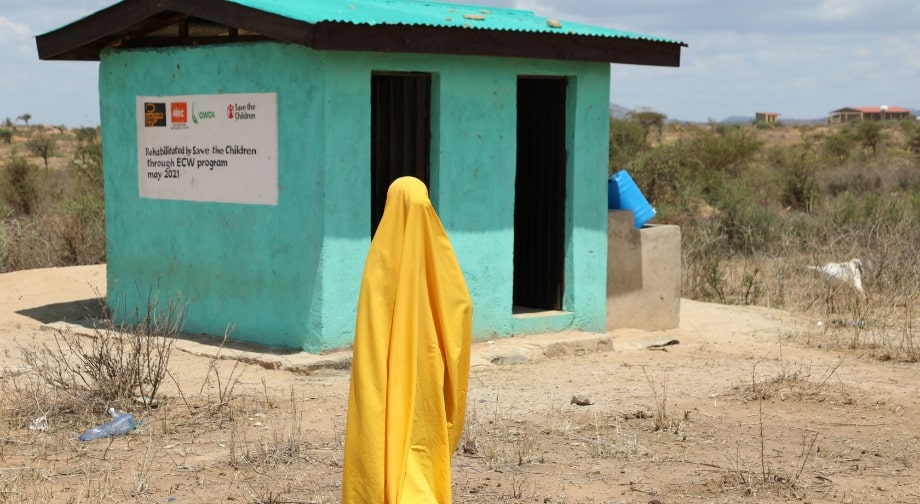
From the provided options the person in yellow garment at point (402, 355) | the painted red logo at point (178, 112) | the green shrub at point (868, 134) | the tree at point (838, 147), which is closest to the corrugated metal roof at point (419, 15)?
the painted red logo at point (178, 112)

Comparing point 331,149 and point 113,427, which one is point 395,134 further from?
point 113,427

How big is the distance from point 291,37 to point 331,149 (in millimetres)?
886

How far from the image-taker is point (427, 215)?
175 inches

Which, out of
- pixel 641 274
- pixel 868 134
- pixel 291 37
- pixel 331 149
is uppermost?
pixel 868 134

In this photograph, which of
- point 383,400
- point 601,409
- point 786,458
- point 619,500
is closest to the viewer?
point 383,400

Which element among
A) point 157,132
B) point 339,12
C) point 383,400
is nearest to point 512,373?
point 339,12

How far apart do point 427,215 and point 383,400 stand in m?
0.73

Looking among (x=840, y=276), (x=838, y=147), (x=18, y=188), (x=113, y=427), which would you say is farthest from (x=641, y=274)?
(x=838, y=147)

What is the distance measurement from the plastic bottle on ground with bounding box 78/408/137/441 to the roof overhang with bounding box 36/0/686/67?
9.73 feet

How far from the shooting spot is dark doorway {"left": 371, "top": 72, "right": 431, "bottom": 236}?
9.62 metres

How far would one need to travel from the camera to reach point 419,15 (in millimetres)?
9289

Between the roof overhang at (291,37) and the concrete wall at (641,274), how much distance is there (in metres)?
1.58

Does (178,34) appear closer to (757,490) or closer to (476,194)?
(476,194)

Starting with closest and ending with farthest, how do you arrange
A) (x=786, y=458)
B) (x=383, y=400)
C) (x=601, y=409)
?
(x=383, y=400) → (x=786, y=458) → (x=601, y=409)
